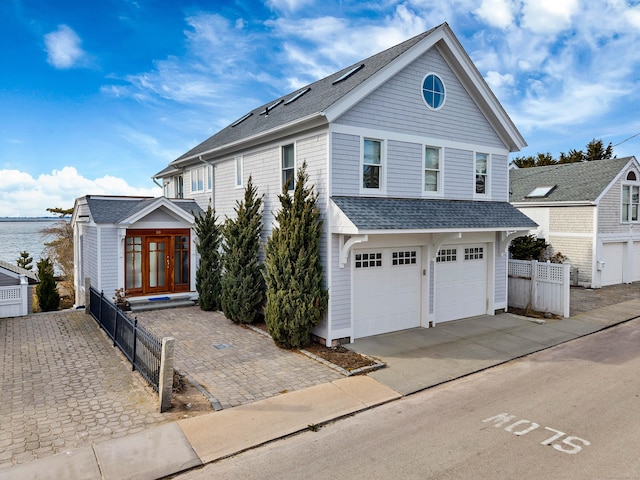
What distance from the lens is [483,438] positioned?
6.07 m

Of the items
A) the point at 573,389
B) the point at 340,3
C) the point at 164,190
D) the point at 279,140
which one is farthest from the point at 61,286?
the point at 573,389

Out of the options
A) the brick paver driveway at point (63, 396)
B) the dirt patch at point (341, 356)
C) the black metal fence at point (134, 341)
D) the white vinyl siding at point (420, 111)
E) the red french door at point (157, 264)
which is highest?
the white vinyl siding at point (420, 111)

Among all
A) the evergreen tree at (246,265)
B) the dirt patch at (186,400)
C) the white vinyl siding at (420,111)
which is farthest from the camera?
the evergreen tree at (246,265)

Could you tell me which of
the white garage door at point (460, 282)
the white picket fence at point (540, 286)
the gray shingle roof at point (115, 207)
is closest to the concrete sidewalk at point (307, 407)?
the white garage door at point (460, 282)

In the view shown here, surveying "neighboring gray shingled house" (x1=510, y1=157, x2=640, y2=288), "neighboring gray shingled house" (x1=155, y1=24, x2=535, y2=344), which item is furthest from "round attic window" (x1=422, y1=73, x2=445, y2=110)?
"neighboring gray shingled house" (x1=510, y1=157, x2=640, y2=288)

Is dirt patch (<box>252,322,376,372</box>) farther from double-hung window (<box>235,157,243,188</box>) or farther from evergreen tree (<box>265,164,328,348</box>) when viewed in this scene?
double-hung window (<box>235,157,243,188</box>)

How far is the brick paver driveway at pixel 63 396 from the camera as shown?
5.95m

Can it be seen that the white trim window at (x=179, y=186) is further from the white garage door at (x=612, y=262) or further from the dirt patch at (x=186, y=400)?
the white garage door at (x=612, y=262)

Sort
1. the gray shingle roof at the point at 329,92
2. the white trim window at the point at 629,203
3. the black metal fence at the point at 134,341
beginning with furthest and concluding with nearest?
the white trim window at the point at 629,203 < the gray shingle roof at the point at 329,92 < the black metal fence at the point at 134,341

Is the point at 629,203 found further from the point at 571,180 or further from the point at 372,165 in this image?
the point at 372,165

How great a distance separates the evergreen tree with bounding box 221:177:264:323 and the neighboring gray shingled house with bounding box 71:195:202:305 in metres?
3.87

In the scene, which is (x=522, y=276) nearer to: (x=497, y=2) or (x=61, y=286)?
(x=497, y=2)

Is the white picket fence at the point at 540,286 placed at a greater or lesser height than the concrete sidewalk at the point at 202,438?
greater

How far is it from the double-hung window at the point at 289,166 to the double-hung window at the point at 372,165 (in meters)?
1.98
